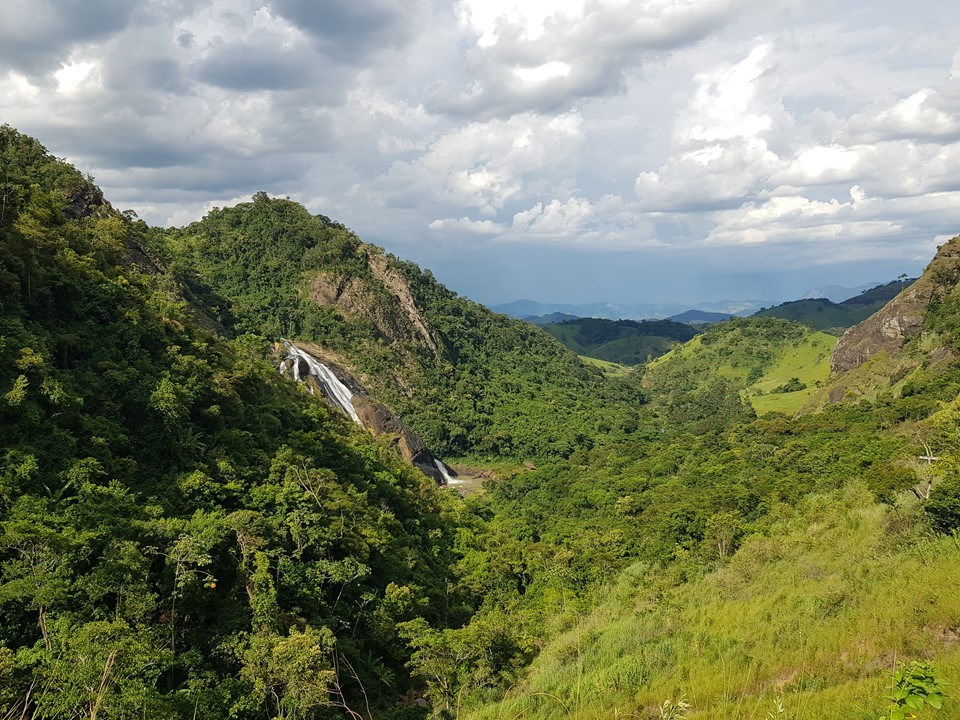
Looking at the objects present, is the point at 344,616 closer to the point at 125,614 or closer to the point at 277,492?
the point at 277,492

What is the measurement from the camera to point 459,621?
27.5 m

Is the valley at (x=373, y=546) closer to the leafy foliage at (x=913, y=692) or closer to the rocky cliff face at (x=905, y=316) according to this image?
the leafy foliage at (x=913, y=692)

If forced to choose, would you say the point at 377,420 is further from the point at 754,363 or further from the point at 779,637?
the point at 754,363

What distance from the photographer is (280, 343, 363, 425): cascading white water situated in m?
59.7

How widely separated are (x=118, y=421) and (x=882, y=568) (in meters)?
27.5

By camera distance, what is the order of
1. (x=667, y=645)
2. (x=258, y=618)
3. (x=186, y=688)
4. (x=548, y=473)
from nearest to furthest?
1. (x=667, y=645)
2. (x=186, y=688)
3. (x=258, y=618)
4. (x=548, y=473)

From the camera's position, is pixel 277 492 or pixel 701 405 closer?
pixel 277 492

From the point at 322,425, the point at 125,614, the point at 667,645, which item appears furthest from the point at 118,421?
the point at 667,645

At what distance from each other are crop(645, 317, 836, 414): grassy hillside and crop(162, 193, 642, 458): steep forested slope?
37143 mm

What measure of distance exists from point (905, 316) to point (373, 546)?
81260mm

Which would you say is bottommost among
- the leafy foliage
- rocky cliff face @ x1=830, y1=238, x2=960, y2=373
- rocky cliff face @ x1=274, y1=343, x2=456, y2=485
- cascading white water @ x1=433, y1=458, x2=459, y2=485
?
cascading white water @ x1=433, y1=458, x2=459, y2=485

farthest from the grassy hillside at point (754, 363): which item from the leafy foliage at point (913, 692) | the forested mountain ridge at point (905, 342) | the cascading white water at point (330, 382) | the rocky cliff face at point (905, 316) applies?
the leafy foliage at point (913, 692)

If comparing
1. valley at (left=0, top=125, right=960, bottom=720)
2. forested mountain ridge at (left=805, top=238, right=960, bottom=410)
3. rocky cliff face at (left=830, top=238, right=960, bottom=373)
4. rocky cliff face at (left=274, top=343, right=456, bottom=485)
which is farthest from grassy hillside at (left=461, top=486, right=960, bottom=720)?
rocky cliff face at (left=830, top=238, right=960, bottom=373)

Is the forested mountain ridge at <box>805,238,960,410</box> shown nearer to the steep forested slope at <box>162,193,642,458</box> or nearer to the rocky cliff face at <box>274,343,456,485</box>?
the steep forested slope at <box>162,193,642,458</box>
